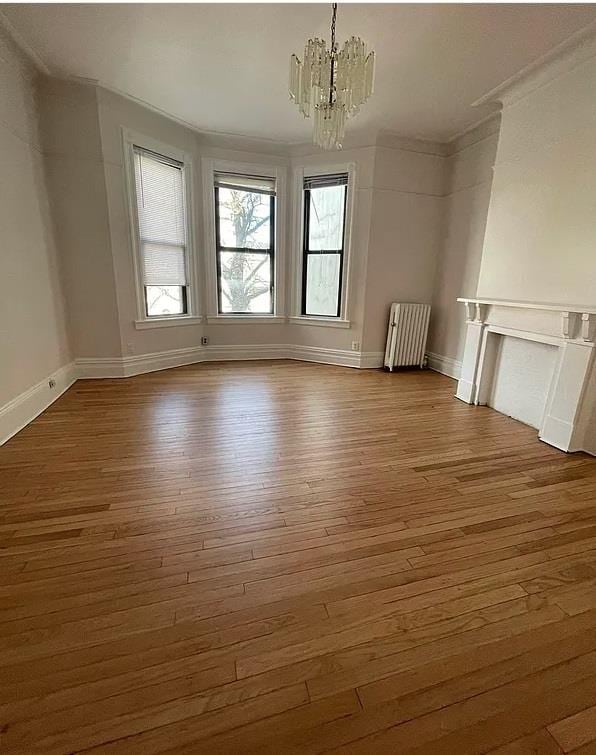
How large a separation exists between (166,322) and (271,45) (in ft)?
10.5

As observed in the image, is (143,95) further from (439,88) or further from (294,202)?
(439,88)

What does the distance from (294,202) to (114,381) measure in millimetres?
3543

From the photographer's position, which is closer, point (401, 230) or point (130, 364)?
point (130, 364)

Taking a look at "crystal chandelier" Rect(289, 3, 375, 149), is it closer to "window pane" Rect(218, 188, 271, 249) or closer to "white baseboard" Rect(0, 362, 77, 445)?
"window pane" Rect(218, 188, 271, 249)

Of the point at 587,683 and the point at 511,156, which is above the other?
the point at 511,156

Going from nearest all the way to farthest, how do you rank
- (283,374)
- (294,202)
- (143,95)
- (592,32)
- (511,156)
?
(592,32) < (511,156) < (143,95) < (283,374) < (294,202)

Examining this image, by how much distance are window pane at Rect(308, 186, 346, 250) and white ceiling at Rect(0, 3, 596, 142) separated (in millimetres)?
1175

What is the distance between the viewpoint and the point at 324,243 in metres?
5.25

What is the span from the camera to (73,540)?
1.74 metres

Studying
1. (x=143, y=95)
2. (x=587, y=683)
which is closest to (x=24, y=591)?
(x=587, y=683)

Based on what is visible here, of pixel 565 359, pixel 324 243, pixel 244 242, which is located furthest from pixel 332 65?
pixel 244 242

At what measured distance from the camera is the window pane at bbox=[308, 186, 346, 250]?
507 centimetres

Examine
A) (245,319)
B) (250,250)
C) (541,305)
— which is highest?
(250,250)

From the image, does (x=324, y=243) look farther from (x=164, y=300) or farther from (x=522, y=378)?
(x=522, y=378)
